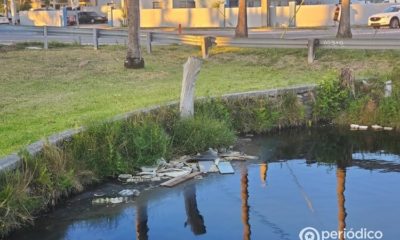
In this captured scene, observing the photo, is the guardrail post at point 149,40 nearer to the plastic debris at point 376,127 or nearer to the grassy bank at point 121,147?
the grassy bank at point 121,147

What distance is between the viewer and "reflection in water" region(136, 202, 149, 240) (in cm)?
717

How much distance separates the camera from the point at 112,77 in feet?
54.0

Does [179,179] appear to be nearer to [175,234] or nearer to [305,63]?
[175,234]

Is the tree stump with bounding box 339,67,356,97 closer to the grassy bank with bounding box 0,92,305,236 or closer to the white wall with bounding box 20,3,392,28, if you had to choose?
the grassy bank with bounding box 0,92,305,236

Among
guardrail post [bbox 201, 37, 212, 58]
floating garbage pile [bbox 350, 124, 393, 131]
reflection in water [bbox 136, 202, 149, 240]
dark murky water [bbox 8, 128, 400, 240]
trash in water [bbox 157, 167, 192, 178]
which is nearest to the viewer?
reflection in water [bbox 136, 202, 149, 240]

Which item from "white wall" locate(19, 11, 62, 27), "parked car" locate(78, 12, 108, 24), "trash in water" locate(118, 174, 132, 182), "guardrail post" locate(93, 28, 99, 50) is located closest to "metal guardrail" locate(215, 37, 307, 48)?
"guardrail post" locate(93, 28, 99, 50)

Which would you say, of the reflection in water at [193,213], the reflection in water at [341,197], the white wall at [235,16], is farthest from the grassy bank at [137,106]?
the white wall at [235,16]

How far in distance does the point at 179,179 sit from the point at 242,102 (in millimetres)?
3762

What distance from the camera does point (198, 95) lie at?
12891 mm

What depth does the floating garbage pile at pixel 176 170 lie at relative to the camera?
848 cm

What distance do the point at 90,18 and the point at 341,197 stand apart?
180 feet

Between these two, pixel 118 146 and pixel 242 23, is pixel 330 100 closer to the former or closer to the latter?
pixel 118 146

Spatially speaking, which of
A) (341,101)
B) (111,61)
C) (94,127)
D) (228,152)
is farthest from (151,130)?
(111,61)

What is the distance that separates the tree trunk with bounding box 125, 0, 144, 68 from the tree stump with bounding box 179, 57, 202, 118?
270 inches
